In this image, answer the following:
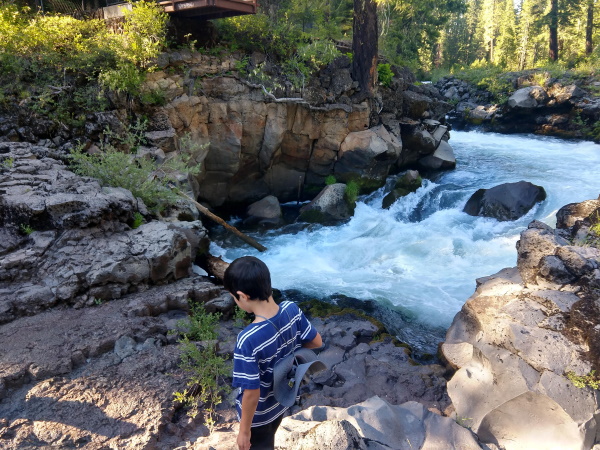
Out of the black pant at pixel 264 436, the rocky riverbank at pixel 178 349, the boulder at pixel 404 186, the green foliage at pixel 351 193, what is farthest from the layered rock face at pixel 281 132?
the black pant at pixel 264 436

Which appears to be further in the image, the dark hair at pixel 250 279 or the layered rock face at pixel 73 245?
the layered rock face at pixel 73 245

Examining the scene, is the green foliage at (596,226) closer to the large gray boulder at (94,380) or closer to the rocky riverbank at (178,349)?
the rocky riverbank at (178,349)

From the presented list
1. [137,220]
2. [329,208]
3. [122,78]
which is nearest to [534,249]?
[137,220]

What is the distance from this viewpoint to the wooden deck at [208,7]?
8.71 metres

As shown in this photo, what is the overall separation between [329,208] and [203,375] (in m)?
7.22

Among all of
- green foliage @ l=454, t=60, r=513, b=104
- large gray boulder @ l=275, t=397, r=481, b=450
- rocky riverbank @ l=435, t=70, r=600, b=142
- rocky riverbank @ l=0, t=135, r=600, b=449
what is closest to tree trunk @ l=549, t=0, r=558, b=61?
green foliage @ l=454, t=60, r=513, b=104

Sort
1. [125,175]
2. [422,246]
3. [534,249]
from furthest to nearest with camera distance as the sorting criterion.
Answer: [422,246], [125,175], [534,249]

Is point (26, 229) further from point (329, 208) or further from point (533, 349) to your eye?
point (329, 208)

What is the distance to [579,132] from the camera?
612 inches

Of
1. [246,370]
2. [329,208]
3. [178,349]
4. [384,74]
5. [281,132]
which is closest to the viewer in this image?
[246,370]

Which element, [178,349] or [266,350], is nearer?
[266,350]

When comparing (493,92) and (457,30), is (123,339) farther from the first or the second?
(457,30)

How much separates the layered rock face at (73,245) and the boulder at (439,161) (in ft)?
30.8

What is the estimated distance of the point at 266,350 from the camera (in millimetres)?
2059
